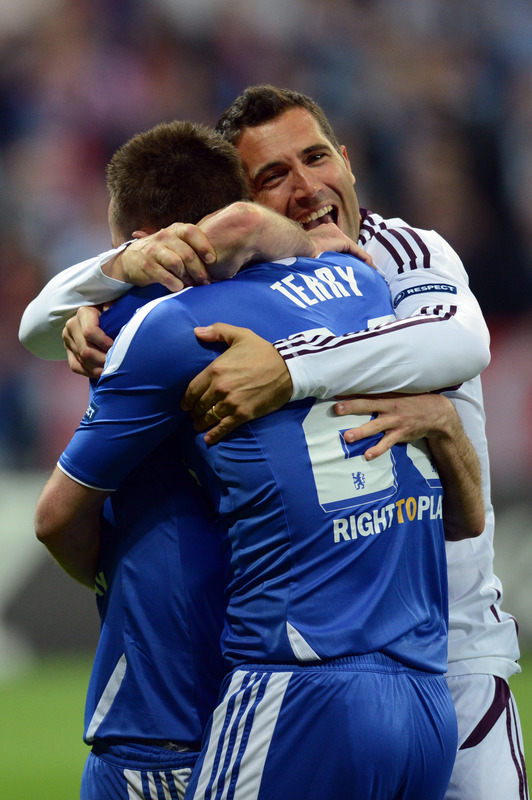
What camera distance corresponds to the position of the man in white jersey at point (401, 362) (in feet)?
6.08

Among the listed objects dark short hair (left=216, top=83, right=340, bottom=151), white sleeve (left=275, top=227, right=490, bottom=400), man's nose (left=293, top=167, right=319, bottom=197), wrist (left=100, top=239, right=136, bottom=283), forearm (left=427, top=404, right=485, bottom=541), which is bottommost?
forearm (left=427, top=404, right=485, bottom=541)

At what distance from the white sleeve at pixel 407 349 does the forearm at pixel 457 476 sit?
9 cm

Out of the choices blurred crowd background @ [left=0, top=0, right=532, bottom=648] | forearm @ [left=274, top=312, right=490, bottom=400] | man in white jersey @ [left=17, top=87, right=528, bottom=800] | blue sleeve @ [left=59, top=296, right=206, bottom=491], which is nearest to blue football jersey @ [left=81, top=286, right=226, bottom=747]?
blue sleeve @ [left=59, top=296, right=206, bottom=491]

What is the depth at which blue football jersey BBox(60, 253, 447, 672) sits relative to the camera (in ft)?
5.94

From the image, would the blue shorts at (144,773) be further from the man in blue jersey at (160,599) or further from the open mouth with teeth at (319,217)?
the open mouth with teeth at (319,217)

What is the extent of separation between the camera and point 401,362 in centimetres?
195

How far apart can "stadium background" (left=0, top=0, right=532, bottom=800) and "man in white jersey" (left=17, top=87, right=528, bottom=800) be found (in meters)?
4.04

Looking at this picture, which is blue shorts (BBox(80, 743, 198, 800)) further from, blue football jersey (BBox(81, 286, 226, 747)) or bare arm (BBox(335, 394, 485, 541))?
bare arm (BBox(335, 394, 485, 541))

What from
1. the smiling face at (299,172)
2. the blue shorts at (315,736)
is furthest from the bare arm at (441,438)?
the smiling face at (299,172)

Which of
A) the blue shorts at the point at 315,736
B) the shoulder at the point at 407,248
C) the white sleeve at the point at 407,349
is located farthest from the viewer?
the shoulder at the point at 407,248

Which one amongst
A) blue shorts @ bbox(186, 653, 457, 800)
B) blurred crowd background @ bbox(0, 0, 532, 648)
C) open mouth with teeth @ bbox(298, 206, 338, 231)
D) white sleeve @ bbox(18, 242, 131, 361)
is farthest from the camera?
blurred crowd background @ bbox(0, 0, 532, 648)

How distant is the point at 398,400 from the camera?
6.54 ft

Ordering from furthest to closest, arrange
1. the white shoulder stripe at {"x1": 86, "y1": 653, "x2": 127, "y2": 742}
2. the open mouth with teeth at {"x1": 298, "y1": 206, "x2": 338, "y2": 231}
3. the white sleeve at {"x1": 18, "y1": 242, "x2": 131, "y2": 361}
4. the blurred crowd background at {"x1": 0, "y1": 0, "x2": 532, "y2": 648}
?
1. the blurred crowd background at {"x1": 0, "y1": 0, "x2": 532, "y2": 648}
2. the open mouth with teeth at {"x1": 298, "y1": 206, "x2": 338, "y2": 231}
3. the white sleeve at {"x1": 18, "y1": 242, "x2": 131, "y2": 361}
4. the white shoulder stripe at {"x1": 86, "y1": 653, "x2": 127, "y2": 742}

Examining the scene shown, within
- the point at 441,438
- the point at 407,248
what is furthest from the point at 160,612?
the point at 407,248
